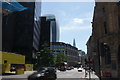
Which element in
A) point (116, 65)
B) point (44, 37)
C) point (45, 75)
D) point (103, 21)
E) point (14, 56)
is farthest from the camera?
point (44, 37)

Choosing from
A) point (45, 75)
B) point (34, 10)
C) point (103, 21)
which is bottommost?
point (45, 75)

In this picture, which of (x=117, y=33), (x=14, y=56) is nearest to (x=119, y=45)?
(x=117, y=33)

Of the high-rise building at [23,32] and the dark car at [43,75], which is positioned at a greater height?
the high-rise building at [23,32]

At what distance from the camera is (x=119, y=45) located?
2659 cm

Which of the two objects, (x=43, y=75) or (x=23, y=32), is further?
(x=23, y=32)

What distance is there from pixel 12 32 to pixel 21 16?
7.90 metres

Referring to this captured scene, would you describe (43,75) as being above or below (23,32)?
below

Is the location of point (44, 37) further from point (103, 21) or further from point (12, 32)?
point (103, 21)

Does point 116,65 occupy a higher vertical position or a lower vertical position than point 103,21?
lower

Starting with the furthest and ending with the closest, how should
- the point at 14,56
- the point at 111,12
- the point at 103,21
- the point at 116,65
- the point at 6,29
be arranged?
the point at 6,29
the point at 14,56
the point at 103,21
the point at 111,12
the point at 116,65

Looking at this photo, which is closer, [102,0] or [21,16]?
[102,0]

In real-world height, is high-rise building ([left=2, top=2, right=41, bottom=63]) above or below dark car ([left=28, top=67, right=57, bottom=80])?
above

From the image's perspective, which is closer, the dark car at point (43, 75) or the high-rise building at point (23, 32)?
the dark car at point (43, 75)

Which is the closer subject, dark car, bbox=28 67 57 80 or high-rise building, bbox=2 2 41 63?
dark car, bbox=28 67 57 80
